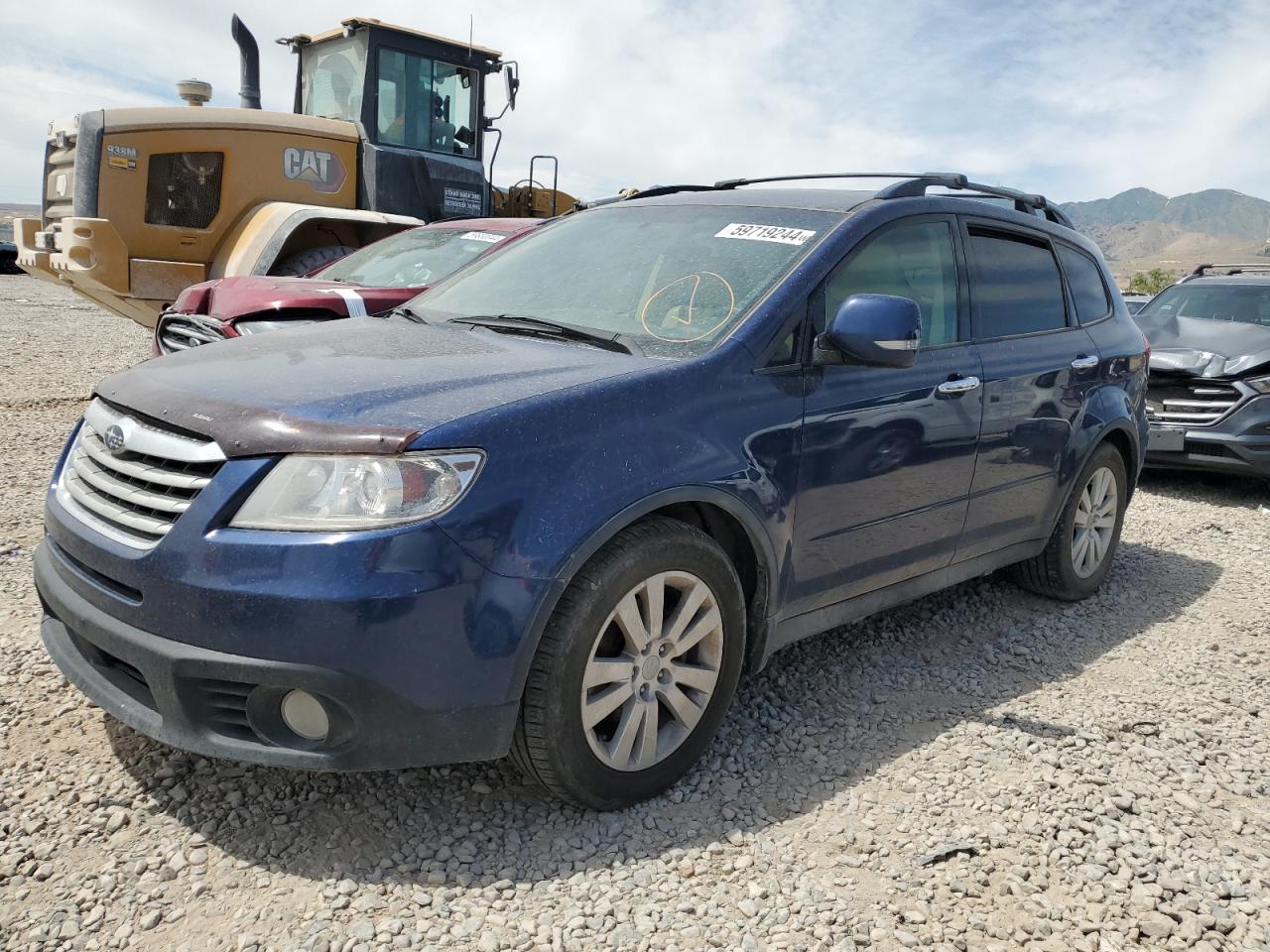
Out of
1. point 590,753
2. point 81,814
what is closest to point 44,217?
point 81,814

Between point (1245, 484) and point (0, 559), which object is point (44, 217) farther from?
point (1245, 484)

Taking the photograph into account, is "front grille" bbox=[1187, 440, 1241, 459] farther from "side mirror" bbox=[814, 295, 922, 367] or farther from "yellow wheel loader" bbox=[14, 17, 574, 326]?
"yellow wheel loader" bbox=[14, 17, 574, 326]

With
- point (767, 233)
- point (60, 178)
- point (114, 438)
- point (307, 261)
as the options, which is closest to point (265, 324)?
point (307, 261)

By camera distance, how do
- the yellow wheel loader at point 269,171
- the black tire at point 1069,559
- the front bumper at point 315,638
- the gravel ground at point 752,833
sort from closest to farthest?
the front bumper at point 315,638
the gravel ground at point 752,833
the black tire at point 1069,559
the yellow wheel loader at point 269,171

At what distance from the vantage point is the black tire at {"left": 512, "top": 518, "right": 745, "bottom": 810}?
8.40 ft

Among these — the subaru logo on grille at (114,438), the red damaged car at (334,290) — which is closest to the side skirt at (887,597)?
the subaru logo on grille at (114,438)

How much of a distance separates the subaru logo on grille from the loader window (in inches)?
308

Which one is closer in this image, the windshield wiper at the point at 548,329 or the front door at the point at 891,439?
the windshield wiper at the point at 548,329

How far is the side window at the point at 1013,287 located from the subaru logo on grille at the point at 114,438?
295 centimetres

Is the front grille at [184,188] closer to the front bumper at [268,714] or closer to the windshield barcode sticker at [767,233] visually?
the windshield barcode sticker at [767,233]

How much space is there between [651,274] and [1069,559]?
8.24 feet

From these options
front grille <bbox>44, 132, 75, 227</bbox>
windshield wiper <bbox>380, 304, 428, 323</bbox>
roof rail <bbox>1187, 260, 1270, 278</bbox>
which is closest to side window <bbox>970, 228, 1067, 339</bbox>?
windshield wiper <bbox>380, 304, 428, 323</bbox>

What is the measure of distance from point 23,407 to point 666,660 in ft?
24.8

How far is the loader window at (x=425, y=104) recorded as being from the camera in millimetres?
9930
